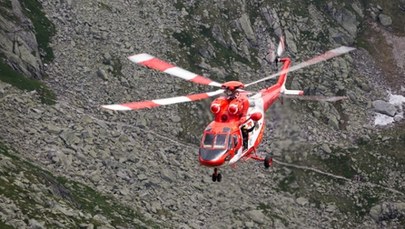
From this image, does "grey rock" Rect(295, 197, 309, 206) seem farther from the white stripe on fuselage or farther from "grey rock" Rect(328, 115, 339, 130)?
the white stripe on fuselage

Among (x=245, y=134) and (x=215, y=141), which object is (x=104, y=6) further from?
(x=215, y=141)

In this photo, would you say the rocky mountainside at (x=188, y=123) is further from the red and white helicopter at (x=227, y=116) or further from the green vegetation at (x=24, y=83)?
the red and white helicopter at (x=227, y=116)

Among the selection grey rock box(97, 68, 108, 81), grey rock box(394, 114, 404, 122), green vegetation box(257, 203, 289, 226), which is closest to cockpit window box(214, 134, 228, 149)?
green vegetation box(257, 203, 289, 226)

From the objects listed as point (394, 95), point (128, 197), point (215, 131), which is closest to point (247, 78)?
point (394, 95)

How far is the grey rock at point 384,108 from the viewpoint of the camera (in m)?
70.7

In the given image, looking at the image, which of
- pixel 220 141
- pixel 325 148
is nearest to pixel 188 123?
pixel 325 148

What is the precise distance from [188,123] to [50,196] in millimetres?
22477

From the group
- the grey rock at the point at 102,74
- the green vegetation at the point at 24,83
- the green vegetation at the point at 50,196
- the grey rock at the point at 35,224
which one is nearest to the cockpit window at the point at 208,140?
the green vegetation at the point at 50,196

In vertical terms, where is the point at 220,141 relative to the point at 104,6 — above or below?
below

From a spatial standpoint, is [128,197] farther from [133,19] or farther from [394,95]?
[394,95]

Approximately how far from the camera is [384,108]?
7088 cm

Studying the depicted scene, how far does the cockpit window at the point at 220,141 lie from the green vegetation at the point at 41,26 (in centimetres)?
2880

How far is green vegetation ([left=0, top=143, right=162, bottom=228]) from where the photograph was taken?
3600 cm

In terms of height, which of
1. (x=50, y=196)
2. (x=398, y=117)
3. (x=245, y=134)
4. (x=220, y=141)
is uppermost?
(x=398, y=117)
